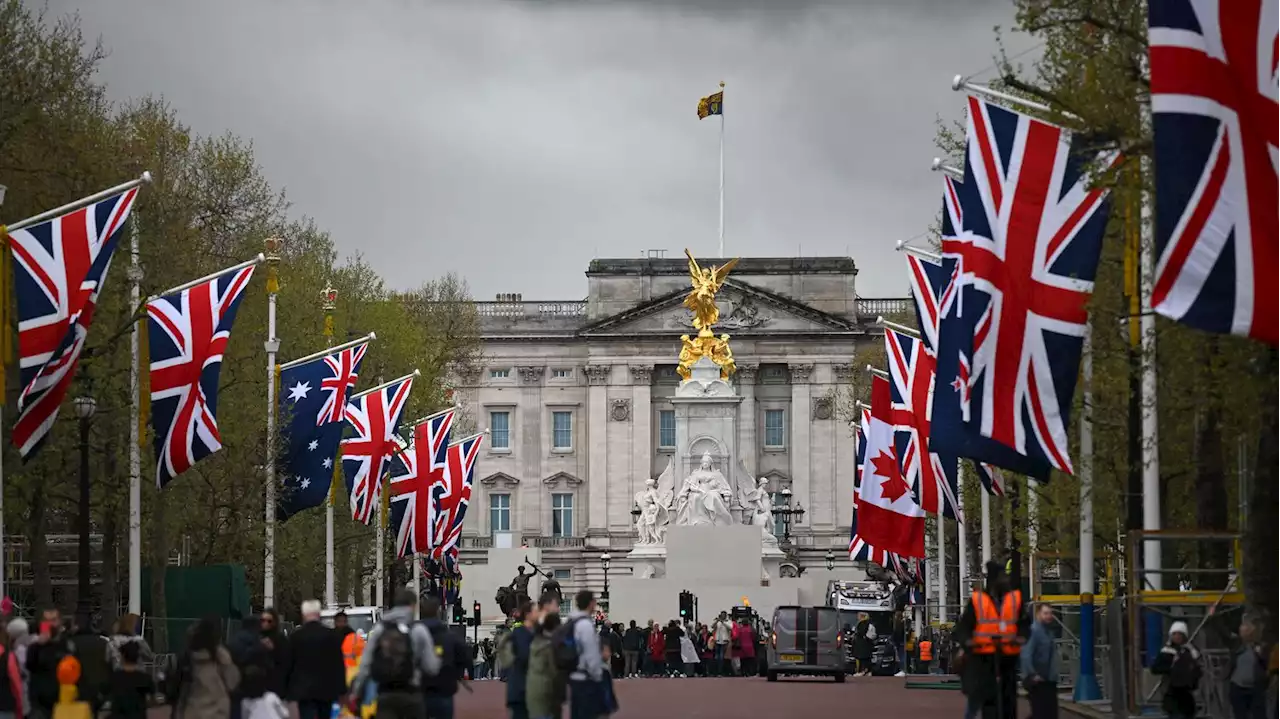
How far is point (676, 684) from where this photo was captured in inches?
2098

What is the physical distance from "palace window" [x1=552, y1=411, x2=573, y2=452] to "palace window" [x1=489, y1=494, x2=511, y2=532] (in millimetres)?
4274

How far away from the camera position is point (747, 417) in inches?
5640

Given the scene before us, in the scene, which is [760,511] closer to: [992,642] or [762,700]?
[762,700]

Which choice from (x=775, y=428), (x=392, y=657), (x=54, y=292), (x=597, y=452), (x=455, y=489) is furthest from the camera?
(x=775, y=428)

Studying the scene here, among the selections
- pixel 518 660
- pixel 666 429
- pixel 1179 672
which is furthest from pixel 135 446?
pixel 666 429

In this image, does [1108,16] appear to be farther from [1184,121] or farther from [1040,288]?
[1184,121]

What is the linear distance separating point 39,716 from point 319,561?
147ft

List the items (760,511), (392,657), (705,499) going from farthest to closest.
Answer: (760,511) → (705,499) → (392,657)

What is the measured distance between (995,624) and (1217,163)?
8.17 metres

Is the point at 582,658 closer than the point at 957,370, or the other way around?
the point at 582,658

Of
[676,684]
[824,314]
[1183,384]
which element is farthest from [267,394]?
[824,314]

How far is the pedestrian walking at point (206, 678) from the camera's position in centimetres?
2192

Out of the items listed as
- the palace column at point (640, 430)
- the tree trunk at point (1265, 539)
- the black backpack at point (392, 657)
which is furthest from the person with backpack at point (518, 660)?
the palace column at point (640, 430)

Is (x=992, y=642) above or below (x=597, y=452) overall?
below
